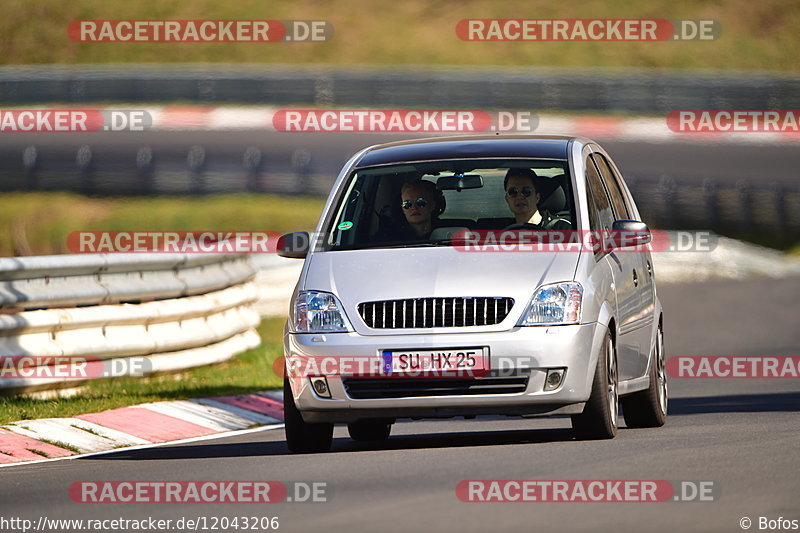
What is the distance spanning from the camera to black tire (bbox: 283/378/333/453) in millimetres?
9938

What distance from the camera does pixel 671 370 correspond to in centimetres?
1681

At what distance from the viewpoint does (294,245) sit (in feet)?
34.0

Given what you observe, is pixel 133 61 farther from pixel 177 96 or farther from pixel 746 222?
pixel 746 222

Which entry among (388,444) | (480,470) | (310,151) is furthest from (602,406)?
(310,151)

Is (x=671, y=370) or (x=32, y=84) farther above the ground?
(x=32, y=84)

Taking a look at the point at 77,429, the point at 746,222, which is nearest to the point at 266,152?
the point at 746,222

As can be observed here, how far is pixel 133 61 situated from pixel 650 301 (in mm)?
39266

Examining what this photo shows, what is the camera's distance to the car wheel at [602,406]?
962 centimetres

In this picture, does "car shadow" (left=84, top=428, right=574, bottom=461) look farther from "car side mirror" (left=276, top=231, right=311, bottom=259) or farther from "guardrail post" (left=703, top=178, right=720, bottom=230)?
"guardrail post" (left=703, top=178, right=720, bottom=230)

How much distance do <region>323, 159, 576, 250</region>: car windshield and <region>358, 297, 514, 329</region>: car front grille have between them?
746mm

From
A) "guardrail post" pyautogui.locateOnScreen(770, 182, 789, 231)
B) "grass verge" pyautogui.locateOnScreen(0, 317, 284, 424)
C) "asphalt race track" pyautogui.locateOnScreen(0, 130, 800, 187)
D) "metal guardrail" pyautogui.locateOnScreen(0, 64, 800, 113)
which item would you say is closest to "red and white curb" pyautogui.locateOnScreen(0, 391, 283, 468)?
"grass verge" pyautogui.locateOnScreen(0, 317, 284, 424)

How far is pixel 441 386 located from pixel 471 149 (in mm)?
1853

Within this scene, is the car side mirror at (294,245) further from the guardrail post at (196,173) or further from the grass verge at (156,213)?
the guardrail post at (196,173)

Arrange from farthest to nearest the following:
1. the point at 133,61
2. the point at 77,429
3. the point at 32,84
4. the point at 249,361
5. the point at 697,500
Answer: the point at 133,61 < the point at 32,84 < the point at 249,361 < the point at 77,429 < the point at 697,500
